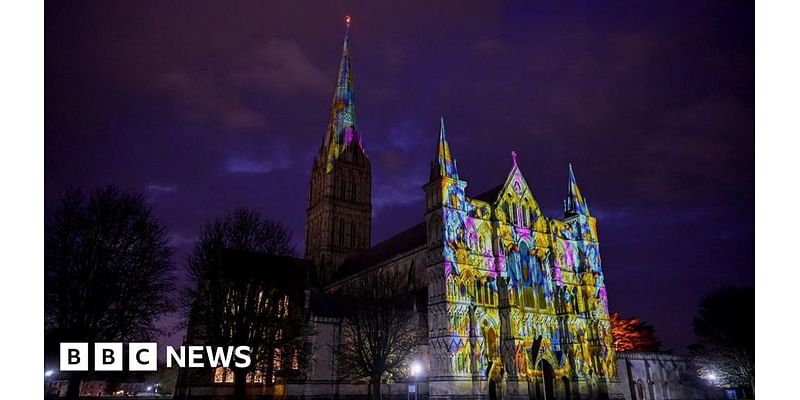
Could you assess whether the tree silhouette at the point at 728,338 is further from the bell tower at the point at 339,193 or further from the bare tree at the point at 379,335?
the bell tower at the point at 339,193

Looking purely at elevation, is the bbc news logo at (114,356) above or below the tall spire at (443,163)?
below

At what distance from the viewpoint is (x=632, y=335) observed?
5403 centimetres

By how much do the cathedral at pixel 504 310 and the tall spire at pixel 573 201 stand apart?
8cm

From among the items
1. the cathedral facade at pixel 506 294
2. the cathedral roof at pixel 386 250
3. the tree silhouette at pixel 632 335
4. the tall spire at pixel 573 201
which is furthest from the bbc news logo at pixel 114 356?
the tree silhouette at pixel 632 335

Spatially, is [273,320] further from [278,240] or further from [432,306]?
[432,306]

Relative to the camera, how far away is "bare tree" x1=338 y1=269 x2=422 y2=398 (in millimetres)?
25547

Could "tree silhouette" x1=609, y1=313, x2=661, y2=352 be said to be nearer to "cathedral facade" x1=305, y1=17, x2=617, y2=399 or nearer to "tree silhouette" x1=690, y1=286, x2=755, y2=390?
"tree silhouette" x1=690, y1=286, x2=755, y2=390

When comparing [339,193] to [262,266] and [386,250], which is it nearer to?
[386,250]

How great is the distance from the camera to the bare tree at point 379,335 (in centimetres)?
2555

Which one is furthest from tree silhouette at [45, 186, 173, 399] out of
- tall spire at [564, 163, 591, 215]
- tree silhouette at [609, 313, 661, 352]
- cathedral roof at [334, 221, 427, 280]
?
tree silhouette at [609, 313, 661, 352]

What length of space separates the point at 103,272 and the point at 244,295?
510 cm

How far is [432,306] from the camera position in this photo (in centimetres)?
2784

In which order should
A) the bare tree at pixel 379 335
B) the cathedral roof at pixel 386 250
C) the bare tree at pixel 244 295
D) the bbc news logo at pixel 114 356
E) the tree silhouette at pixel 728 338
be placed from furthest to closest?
the cathedral roof at pixel 386 250
the tree silhouette at pixel 728 338
the bare tree at pixel 379 335
the bare tree at pixel 244 295
the bbc news logo at pixel 114 356
